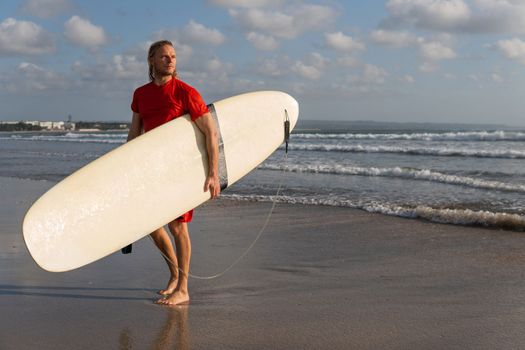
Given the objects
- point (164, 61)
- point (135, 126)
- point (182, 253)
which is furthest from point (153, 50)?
point (182, 253)

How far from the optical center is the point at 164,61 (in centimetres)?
314

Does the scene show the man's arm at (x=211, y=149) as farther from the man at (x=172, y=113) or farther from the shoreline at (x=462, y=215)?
the shoreline at (x=462, y=215)

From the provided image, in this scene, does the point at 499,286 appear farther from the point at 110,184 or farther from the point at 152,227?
the point at 110,184

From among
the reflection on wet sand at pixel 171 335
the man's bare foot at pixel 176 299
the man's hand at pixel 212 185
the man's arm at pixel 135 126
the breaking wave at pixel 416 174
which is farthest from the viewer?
the breaking wave at pixel 416 174

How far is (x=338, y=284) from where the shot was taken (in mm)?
3590

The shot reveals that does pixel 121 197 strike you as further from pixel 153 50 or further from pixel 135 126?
pixel 153 50

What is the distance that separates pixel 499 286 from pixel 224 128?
6.45 feet

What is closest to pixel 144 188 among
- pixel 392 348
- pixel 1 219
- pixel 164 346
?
pixel 164 346

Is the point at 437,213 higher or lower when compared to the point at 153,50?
lower

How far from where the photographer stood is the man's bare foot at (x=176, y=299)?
3168 millimetres

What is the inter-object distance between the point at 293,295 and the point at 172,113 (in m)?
1.26

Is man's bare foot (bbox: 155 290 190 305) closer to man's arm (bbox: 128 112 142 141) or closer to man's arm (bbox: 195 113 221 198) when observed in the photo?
man's arm (bbox: 195 113 221 198)

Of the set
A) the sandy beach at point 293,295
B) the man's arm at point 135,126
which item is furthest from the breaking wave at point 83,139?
the man's arm at point 135,126

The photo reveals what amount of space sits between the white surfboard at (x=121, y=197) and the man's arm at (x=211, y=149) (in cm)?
7
